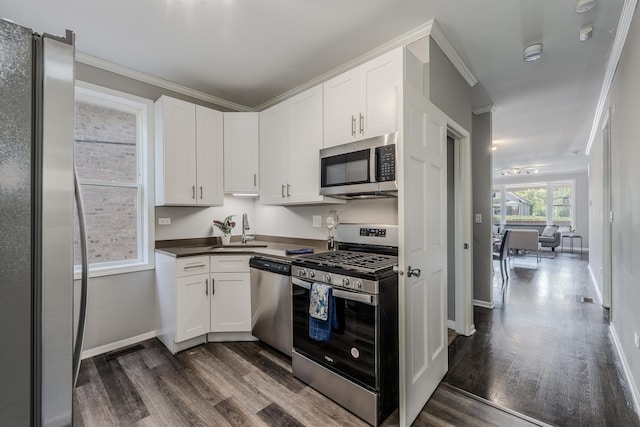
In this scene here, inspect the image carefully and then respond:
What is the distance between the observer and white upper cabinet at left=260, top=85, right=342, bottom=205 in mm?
2658

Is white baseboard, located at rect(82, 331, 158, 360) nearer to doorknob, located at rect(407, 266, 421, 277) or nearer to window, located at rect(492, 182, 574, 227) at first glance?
doorknob, located at rect(407, 266, 421, 277)

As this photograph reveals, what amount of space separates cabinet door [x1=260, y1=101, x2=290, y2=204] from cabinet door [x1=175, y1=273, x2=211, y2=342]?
1058 millimetres

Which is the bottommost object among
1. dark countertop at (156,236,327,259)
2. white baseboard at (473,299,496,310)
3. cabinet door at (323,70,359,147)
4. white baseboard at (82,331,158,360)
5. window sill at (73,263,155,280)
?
white baseboard at (82,331,158,360)

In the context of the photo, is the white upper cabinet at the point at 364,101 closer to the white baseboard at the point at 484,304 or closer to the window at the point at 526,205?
the white baseboard at the point at 484,304

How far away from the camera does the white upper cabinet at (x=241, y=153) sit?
324 centimetres

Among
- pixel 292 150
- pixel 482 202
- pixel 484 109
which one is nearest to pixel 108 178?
pixel 292 150

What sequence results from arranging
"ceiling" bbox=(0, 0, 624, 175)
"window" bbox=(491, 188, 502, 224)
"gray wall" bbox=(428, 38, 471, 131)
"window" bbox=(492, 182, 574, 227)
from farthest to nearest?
"window" bbox=(491, 188, 502, 224), "window" bbox=(492, 182, 574, 227), "gray wall" bbox=(428, 38, 471, 131), "ceiling" bbox=(0, 0, 624, 175)

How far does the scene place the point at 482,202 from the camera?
3.71 m

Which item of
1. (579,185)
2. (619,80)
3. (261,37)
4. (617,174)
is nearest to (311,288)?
(261,37)

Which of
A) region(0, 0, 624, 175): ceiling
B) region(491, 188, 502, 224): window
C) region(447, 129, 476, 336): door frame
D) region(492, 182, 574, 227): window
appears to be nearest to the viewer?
region(0, 0, 624, 175): ceiling

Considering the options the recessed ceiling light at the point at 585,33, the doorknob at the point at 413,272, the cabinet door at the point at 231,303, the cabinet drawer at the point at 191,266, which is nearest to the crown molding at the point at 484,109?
the recessed ceiling light at the point at 585,33

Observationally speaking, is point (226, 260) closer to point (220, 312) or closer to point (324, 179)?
point (220, 312)

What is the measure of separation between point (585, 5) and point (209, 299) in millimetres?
3651

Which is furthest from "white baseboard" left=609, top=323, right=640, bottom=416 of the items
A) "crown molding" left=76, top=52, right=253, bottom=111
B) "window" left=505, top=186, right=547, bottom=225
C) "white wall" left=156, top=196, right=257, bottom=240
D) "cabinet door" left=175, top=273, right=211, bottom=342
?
"window" left=505, top=186, right=547, bottom=225
